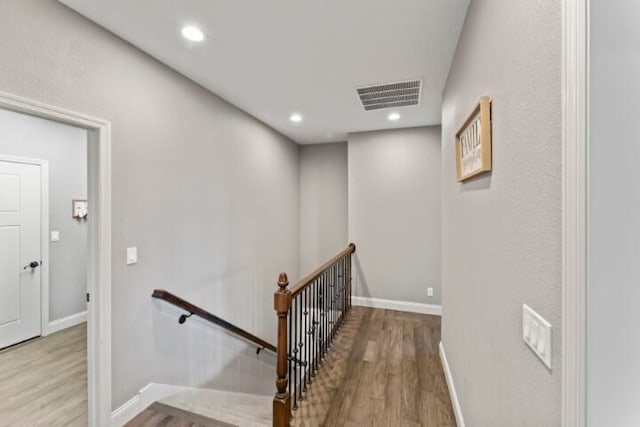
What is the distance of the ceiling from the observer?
1757 millimetres

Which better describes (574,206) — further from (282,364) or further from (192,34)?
(192,34)

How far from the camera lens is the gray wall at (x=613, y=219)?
1.91 ft

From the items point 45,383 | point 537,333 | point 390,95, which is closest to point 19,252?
point 45,383

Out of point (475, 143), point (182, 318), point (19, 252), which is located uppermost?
point (475, 143)

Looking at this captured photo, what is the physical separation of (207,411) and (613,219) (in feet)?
9.96

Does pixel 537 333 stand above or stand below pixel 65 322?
above

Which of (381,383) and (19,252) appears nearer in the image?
(381,383)

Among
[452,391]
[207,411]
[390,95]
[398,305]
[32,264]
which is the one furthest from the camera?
[398,305]

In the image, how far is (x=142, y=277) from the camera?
7.39 feet

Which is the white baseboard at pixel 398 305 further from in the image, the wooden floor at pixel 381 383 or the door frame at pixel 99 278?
the door frame at pixel 99 278

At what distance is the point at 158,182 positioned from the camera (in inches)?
94.0

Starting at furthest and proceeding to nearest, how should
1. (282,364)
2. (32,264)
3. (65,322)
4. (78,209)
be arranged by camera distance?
(78,209) → (65,322) → (32,264) → (282,364)

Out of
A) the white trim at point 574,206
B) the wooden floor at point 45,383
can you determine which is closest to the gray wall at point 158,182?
the wooden floor at point 45,383

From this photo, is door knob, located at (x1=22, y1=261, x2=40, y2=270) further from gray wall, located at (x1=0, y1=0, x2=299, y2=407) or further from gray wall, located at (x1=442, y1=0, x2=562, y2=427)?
gray wall, located at (x1=442, y1=0, x2=562, y2=427)
